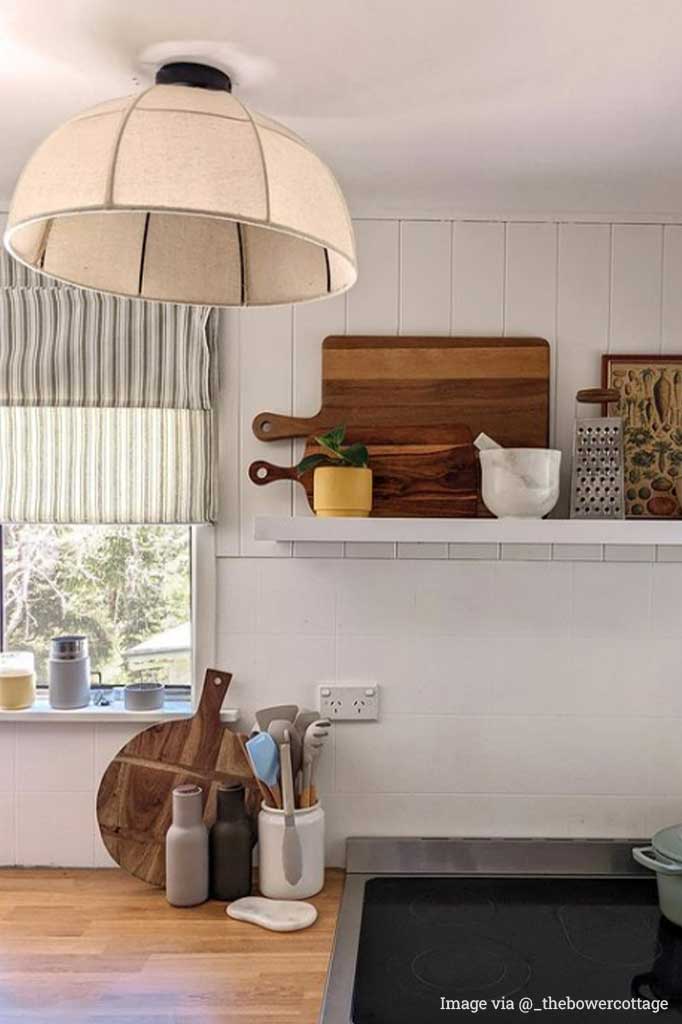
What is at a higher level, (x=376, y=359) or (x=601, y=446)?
(x=376, y=359)

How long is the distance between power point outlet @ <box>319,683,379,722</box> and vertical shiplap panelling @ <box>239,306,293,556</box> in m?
0.31

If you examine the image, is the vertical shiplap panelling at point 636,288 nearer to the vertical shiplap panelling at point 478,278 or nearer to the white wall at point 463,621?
the white wall at point 463,621

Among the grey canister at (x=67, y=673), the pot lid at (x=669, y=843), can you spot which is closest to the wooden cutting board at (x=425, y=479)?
the grey canister at (x=67, y=673)

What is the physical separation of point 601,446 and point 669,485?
0.21m

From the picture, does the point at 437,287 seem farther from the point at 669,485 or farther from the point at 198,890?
the point at 198,890

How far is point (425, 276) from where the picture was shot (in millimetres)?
1903

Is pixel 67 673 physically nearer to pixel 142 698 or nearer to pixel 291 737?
pixel 142 698

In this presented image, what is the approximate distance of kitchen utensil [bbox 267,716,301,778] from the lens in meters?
1.77

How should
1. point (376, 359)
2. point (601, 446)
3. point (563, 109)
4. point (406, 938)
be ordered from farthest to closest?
point (376, 359), point (601, 446), point (406, 938), point (563, 109)

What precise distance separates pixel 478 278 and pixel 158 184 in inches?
45.1

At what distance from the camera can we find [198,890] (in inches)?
67.9

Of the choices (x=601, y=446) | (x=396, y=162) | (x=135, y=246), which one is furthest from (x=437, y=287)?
(x=135, y=246)

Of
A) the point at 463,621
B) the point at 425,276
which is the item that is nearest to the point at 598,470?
the point at 463,621

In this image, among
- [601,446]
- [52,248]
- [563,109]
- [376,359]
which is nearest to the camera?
[52,248]
